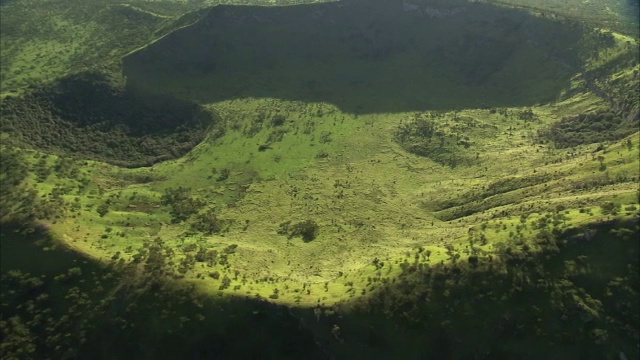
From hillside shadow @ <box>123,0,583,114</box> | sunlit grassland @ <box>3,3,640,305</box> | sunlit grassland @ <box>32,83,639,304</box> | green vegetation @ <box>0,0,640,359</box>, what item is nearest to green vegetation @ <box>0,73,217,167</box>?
green vegetation @ <box>0,0,640,359</box>

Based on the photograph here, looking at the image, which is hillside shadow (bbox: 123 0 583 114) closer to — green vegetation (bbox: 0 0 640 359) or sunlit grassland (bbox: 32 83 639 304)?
green vegetation (bbox: 0 0 640 359)

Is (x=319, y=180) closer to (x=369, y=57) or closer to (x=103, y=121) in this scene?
(x=103, y=121)

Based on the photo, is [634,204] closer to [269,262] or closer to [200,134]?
[269,262]

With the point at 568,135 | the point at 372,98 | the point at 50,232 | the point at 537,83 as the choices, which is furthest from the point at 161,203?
the point at 537,83

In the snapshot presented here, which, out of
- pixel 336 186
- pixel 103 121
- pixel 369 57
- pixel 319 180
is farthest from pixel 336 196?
pixel 369 57

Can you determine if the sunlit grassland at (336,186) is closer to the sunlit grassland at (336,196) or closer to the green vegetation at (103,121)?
the sunlit grassland at (336,196)
